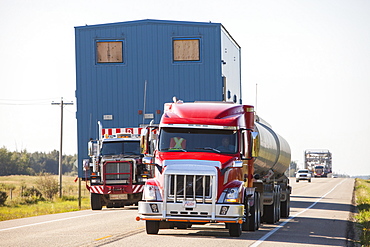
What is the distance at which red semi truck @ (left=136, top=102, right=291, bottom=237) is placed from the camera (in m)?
15.8

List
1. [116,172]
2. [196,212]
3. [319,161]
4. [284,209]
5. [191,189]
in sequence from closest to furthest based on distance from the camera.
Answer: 1. [196,212]
2. [191,189]
3. [284,209]
4. [116,172]
5. [319,161]

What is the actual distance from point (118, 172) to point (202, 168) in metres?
11.9

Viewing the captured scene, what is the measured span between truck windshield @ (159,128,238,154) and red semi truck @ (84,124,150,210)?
1052 cm

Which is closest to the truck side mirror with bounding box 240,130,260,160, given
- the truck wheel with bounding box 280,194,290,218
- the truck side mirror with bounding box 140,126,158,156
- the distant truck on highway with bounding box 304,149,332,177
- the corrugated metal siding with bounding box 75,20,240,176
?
the truck side mirror with bounding box 140,126,158,156

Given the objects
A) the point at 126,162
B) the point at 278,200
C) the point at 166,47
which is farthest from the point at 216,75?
the point at 278,200

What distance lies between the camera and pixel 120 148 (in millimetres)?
27609

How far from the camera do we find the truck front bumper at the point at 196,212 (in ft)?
51.4

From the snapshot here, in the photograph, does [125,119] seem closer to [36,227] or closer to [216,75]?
[216,75]

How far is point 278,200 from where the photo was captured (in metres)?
23.4

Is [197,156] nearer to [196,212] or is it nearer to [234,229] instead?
[196,212]

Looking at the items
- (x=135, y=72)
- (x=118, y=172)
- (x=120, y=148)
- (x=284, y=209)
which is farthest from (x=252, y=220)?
(x=135, y=72)

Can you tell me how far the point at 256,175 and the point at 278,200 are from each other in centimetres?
492

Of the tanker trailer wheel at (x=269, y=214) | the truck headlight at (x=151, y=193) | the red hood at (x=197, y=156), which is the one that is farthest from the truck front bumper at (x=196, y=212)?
the tanker trailer wheel at (x=269, y=214)

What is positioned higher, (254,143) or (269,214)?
(254,143)
